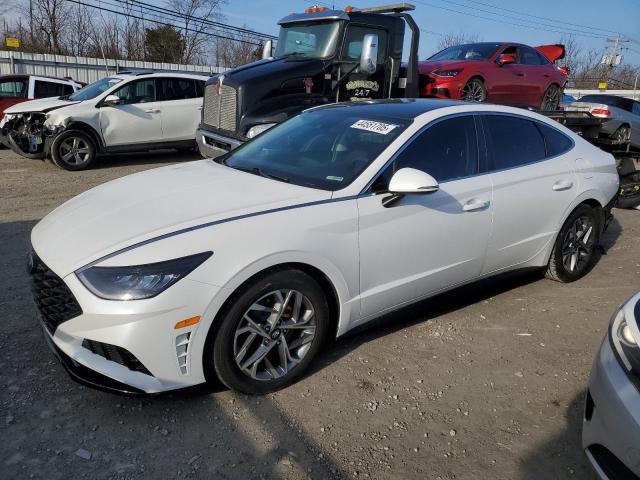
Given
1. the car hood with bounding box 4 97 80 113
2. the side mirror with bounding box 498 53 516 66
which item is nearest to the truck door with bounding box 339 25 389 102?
the side mirror with bounding box 498 53 516 66

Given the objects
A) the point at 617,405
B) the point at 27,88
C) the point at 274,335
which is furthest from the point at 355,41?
the point at 27,88

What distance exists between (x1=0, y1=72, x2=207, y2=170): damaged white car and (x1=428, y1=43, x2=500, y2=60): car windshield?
4818 millimetres

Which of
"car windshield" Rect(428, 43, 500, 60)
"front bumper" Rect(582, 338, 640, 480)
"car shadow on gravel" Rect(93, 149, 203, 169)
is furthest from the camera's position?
"car shadow on gravel" Rect(93, 149, 203, 169)

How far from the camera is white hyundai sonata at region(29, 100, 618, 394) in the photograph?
8.24 feet

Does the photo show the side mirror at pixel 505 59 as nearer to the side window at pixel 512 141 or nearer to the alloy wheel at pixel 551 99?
the alloy wheel at pixel 551 99

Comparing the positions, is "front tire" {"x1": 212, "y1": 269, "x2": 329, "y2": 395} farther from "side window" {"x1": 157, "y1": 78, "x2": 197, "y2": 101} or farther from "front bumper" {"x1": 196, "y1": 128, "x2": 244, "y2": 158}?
"side window" {"x1": 157, "y1": 78, "x2": 197, "y2": 101}

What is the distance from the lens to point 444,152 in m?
3.61

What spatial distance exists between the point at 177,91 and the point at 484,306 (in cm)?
794

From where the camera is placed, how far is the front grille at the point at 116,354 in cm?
250

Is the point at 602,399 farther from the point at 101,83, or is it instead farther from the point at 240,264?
the point at 101,83

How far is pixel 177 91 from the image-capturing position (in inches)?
400

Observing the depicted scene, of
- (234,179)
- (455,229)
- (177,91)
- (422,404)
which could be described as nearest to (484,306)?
(455,229)

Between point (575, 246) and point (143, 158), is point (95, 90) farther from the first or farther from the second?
point (575, 246)

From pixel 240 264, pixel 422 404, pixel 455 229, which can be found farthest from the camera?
pixel 455 229
